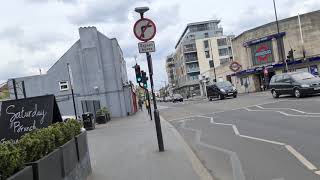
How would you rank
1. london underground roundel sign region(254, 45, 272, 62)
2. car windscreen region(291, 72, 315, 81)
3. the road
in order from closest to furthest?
the road, car windscreen region(291, 72, 315, 81), london underground roundel sign region(254, 45, 272, 62)

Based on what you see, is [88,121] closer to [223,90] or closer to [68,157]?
[223,90]

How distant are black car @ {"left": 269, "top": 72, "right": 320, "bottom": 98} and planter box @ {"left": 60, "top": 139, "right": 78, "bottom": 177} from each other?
22142 millimetres

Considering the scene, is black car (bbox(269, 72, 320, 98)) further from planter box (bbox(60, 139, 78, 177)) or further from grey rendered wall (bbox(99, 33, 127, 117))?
planter box (bbox(60, 139, 78, 177))

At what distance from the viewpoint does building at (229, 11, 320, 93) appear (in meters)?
54.6

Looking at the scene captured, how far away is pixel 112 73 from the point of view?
48.7m

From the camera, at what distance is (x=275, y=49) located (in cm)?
5841

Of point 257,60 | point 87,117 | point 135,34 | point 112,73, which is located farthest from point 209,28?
point 135,34

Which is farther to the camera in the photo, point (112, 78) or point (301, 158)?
point (112, 78)

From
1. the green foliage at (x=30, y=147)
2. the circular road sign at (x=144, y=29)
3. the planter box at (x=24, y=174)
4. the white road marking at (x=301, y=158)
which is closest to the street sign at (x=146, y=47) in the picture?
the circular road sign at (x=144, y=29)

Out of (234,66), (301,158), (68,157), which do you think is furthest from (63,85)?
(68,157)

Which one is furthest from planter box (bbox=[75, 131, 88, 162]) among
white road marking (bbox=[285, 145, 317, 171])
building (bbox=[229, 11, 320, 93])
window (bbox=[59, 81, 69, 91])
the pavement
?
building (bbox=[229, 11, 320, 93])

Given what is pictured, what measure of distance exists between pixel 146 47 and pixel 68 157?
18.6 feet

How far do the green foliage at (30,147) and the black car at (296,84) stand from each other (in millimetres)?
22014

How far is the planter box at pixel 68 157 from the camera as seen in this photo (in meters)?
6.96
